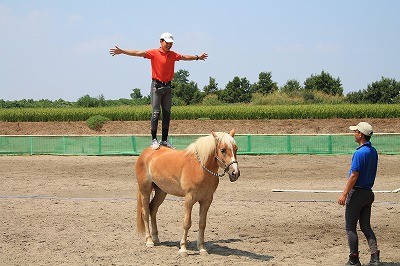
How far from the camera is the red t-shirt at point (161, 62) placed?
11.1 meters

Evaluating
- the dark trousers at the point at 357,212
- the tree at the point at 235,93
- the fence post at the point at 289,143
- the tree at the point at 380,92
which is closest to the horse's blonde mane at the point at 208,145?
the dark trousers at the point at 357,212

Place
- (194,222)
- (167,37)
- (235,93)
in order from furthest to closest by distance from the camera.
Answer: (235,93), (194,222), (167,37)

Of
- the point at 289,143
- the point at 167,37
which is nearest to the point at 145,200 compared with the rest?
the point at 167,37

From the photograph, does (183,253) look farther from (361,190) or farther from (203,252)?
(361,190)

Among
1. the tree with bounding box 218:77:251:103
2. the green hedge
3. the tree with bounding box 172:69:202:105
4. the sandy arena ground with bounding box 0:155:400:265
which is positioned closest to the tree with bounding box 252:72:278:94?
the tree with bounding box 218:77:251:103

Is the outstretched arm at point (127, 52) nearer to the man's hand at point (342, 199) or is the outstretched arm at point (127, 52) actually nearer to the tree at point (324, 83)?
the man's hand at point (342, 199)

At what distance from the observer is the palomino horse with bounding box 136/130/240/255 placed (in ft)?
31.6

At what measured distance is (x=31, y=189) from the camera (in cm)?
1848

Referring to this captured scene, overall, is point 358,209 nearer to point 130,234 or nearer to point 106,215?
point 130,234

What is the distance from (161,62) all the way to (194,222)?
3700 mm

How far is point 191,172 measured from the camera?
10031 millimetres

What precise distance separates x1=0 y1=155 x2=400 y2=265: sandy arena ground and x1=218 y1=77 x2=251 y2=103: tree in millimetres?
56070

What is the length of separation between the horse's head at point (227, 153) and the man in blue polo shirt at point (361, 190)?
1573mm

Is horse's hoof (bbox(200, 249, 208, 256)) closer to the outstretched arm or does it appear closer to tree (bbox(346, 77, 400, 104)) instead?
the outstretched arm
